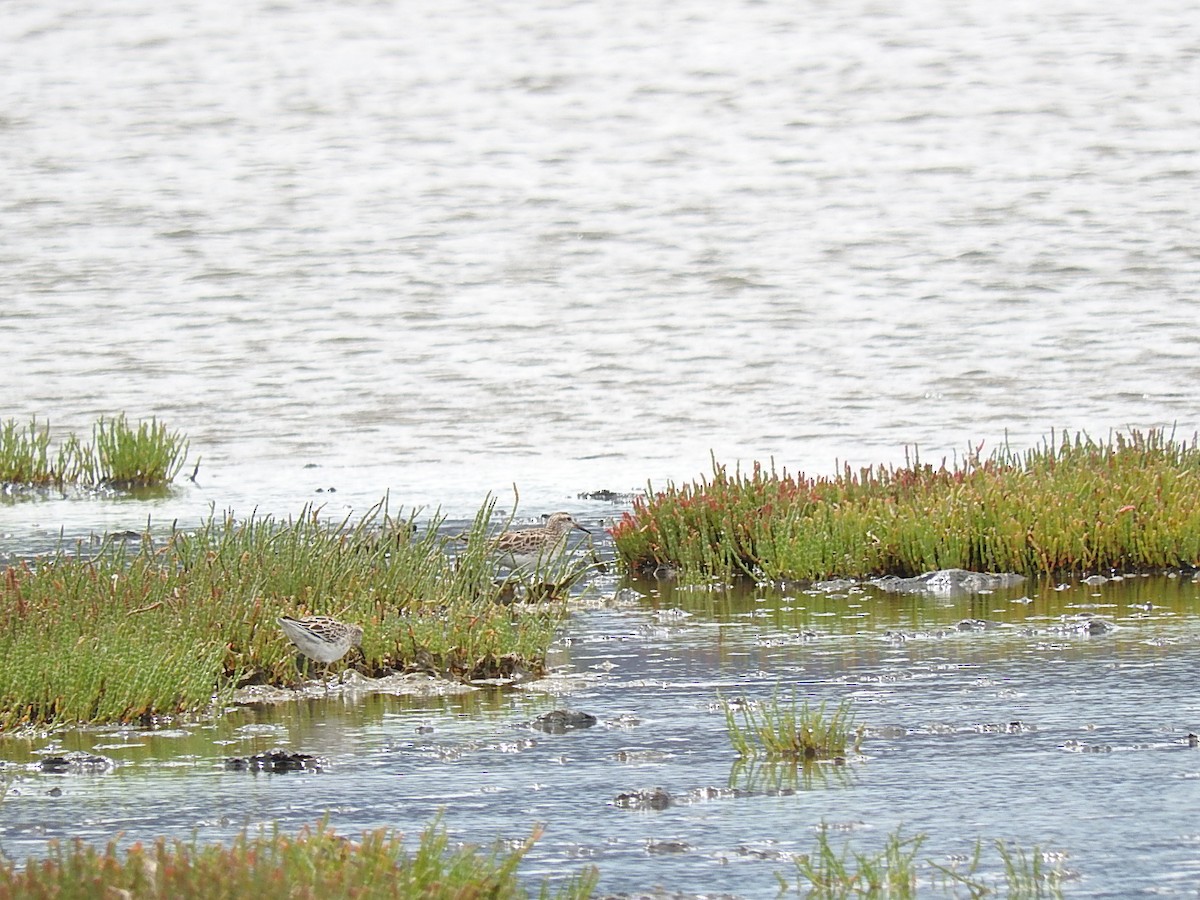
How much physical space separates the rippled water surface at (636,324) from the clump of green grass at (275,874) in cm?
90

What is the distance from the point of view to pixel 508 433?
24.2 m

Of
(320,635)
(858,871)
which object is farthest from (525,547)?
(858,871)

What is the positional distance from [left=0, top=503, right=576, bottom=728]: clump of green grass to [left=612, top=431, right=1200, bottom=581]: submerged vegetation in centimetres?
169

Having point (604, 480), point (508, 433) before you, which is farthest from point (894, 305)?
point (604, 480)

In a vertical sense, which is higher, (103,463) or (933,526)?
(103,463)

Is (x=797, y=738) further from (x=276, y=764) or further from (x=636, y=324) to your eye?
(x=636, y=324)

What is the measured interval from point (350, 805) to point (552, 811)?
0.75 m

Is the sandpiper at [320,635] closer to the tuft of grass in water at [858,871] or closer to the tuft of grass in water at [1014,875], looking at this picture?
the tuft of grass in water at [858,871]

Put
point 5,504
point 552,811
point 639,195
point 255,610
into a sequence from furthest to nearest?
1. point 639,195
2. point 5,504
3. point 255,610
4. point 552,811

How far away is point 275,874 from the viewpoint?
6414 mm

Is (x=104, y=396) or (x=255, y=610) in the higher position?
(x=104, y=396)

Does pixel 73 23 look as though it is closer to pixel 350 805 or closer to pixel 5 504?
pixel 5 504

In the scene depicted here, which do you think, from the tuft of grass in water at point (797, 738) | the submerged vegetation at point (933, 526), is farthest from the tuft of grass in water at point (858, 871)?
the submerged vegetation at point (933, 526)

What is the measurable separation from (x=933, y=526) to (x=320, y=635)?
4.75 m
